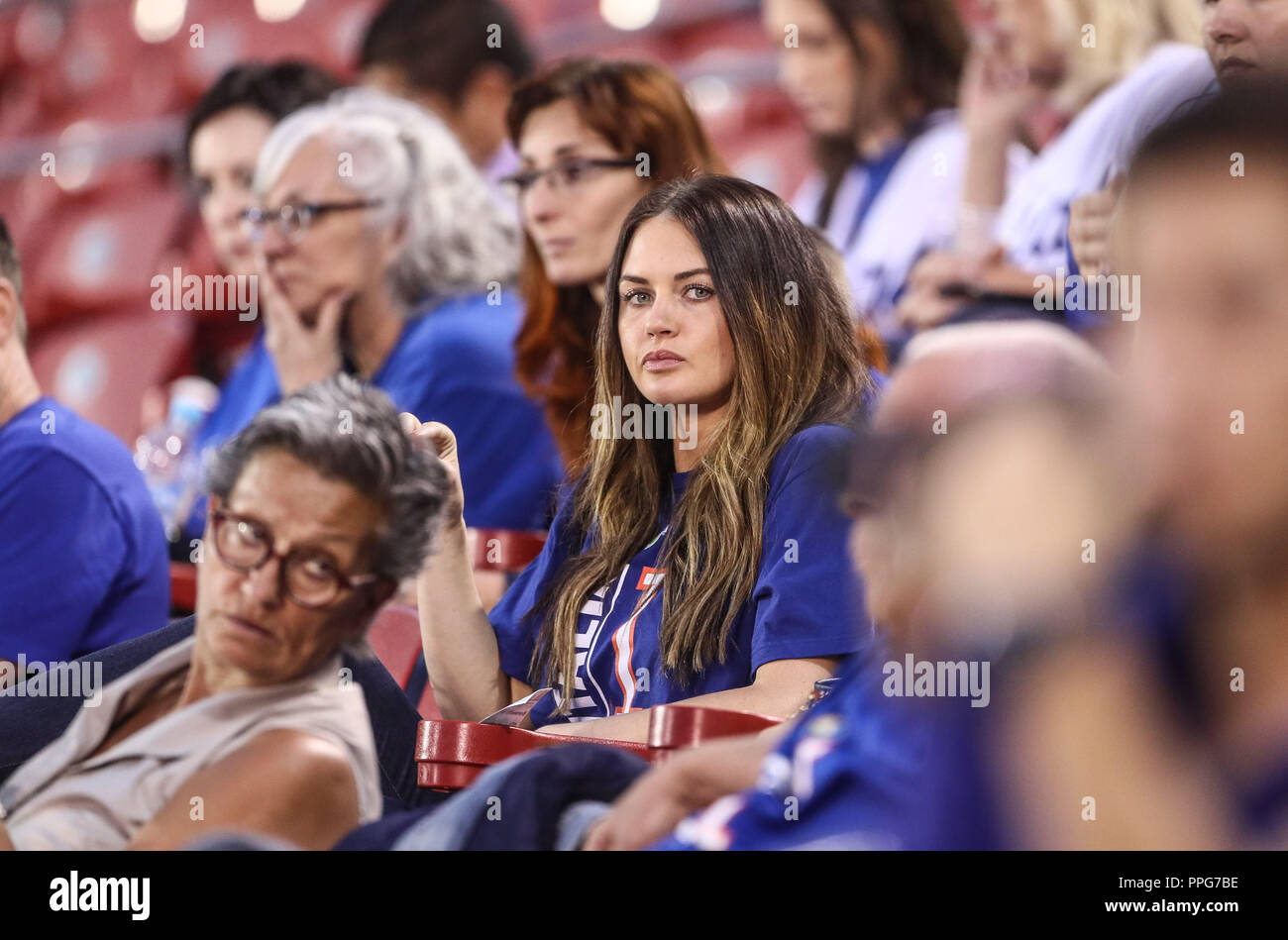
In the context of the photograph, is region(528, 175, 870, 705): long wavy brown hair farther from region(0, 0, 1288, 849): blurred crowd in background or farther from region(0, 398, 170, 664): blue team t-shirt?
region(0, 398, 170, 664): blue team t-shirt

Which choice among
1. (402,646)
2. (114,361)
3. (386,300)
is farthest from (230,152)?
(402,646)

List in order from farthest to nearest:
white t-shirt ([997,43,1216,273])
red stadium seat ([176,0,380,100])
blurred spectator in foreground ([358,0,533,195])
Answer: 1. red stadium seat ([176,0,380,100])
2. blurred spectator in foreground ([358,0,533,195])
3. white t-shirt ([997,43,1216,273])

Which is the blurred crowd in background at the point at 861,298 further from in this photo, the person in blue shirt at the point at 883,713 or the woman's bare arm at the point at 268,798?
the woman's bare arm at the point at 268,798

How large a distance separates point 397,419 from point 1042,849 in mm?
763

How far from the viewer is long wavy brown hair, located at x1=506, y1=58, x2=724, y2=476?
7.89 ft

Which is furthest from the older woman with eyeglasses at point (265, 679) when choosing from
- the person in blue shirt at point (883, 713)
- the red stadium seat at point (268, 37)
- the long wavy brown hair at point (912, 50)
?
the red stadium seat at point (268, 37)

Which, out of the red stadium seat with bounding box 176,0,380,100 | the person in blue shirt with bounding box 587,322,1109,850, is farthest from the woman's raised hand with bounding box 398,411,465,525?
the red stadium seat with bounding box 176,0,380,100

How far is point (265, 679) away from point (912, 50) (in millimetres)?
2296

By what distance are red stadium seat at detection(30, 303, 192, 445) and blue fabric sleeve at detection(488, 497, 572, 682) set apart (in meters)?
2.60

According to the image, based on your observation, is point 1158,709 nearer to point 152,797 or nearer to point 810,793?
point 810,793

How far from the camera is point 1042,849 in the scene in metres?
0.90

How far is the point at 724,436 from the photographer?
1.69 m
